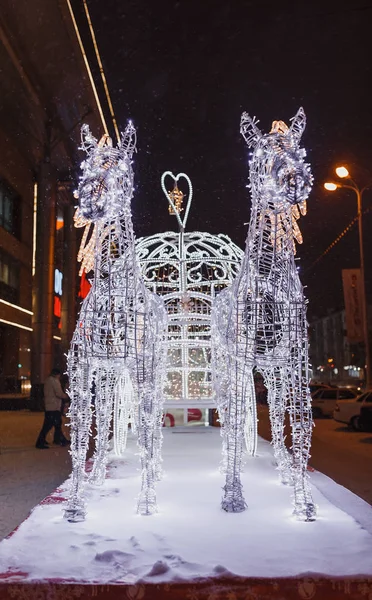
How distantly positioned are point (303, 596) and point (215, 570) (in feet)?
1.89

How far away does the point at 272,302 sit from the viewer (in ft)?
18.2

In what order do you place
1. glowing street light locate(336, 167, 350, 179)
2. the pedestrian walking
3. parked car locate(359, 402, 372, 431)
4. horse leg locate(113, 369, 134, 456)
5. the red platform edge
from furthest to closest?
glowing street light locate(336, 167, 350, 179), parked car locate(359, 402, 372, 431), the pedestrian walking, horse leg locate(113, 369, 134, 456), the red platform edge

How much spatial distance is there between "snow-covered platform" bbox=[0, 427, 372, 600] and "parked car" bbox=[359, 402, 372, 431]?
32.6 feet

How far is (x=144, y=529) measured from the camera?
494 centimetres

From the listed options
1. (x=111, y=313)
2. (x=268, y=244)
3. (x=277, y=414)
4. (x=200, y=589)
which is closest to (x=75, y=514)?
(x=111, y=313)

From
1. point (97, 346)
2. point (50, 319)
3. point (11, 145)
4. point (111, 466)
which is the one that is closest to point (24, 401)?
point (50, 319)

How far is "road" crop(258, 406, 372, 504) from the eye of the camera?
8.59m

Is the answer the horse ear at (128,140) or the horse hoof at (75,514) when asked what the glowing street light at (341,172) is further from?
the horse hoof at (75,514)

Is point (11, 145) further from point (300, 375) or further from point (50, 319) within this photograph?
point (300, 375)

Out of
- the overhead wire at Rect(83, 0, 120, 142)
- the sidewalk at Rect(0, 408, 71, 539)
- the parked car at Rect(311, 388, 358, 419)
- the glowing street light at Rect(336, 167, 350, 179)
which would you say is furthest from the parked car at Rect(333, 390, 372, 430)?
the overhead wire at Rect(83, 0, 120, 142)

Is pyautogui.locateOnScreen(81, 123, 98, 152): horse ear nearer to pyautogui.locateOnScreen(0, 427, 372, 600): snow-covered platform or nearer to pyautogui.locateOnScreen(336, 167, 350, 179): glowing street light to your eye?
pyautogui.locateOnScreen(0, 427, 372, 600): snow-covered platform

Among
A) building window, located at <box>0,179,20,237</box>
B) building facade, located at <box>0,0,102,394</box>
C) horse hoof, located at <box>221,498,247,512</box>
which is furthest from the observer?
building window, located at <box>0,179,20,237</box>

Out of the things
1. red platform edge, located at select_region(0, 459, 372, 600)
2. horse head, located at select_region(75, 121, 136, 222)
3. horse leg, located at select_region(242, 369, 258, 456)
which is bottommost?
red platform edge, located at select_region(0, 459, 372, 600)

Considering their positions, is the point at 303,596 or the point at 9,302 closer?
the point at 303,596
